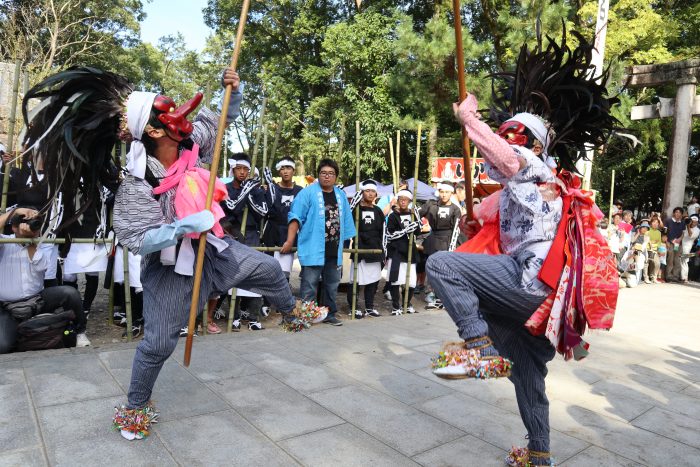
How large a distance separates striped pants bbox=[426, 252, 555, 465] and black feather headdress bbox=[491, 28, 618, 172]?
2.69 feet

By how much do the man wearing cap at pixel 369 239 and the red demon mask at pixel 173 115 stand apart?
3925 mm

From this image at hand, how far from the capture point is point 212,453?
2.70 m

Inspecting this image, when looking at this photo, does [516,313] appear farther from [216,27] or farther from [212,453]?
[216,27]

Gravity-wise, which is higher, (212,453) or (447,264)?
(447,264)

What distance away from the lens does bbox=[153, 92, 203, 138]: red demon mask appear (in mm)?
2883

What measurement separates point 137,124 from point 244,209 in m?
2.85

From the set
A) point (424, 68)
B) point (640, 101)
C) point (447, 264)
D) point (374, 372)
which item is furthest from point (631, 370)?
point (640, 101)

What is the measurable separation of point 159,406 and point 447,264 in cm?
211

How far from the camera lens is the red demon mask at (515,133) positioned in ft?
8.32

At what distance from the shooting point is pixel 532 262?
241cm

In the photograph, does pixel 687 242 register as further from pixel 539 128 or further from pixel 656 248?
pixel 539 128

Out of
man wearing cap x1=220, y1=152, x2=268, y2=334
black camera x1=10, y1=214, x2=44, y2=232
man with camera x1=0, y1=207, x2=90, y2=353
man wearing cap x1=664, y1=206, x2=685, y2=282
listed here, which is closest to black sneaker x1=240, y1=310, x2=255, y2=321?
man wearing cap x1=220, y1=152, x2=268, y2=334

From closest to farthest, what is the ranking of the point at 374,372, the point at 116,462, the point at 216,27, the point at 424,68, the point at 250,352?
the point at 116,462, the point at 374,372, the point at 250,352, the point at 424,68, the point at 216,27

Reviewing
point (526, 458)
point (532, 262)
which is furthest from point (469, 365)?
A: point (526, 458)
